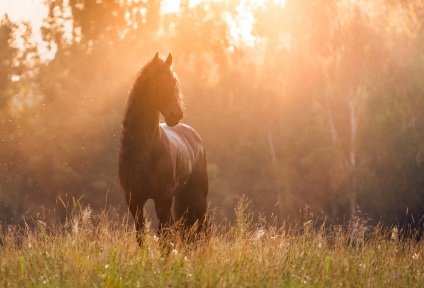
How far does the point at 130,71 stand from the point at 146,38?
2.04m

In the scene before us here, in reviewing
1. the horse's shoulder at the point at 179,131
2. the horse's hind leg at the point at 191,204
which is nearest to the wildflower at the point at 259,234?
the horse's hind leg at the point at 191,204

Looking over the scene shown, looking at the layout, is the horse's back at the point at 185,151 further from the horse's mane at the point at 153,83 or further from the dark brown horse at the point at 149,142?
the horse's mane at the point at 153,83

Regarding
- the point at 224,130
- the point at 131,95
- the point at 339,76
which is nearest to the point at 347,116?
the point at 339,76

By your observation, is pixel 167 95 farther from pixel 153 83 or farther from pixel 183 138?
pixel 183 138

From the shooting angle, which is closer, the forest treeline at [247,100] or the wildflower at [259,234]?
the wildflower at [259,234]

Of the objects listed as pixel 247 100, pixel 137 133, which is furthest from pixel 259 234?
pixel 247 100

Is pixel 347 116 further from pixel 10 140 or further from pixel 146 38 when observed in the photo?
pixel 10 140

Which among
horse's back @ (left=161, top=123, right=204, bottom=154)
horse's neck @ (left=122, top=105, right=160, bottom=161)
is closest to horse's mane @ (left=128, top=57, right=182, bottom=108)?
horse's neck @ (left=122, top=105, right=160, bottom=161)

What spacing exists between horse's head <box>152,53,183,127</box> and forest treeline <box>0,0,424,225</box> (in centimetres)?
2081

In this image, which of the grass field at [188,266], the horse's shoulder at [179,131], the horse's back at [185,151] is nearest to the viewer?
the grass field at [188,266]

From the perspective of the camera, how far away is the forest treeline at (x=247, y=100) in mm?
33031

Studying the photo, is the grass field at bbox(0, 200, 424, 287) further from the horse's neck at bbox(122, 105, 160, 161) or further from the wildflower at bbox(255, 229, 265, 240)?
the horse's neck at bbox(122, 105, 160, 161)

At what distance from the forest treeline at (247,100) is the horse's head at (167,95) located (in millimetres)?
20813

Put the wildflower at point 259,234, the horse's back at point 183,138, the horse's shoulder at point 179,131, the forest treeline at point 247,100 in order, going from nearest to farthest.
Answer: the wildflower at point 259,234 < the horse's back at point 183,138 < the horse's shoulder at point 179,131 < the forest treeline at point 247,100
